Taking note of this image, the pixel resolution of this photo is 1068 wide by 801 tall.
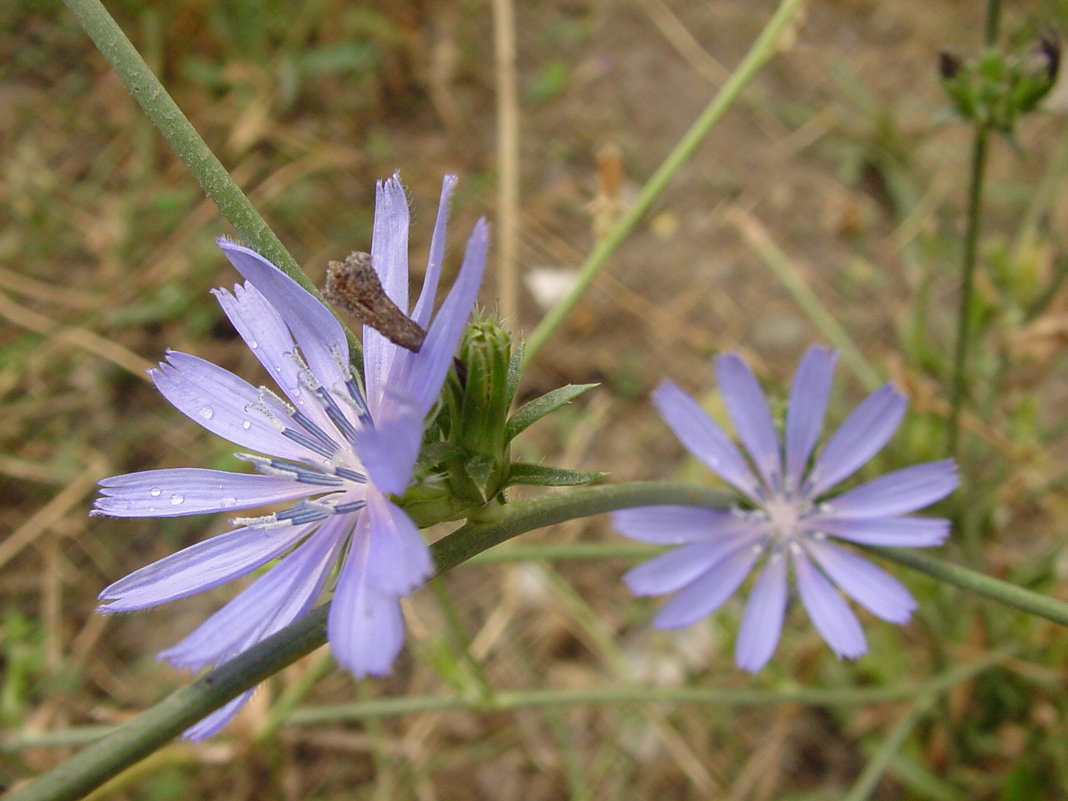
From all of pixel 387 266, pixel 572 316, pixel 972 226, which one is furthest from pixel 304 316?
pixel 572 316

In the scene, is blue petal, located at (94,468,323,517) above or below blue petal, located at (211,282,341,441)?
below

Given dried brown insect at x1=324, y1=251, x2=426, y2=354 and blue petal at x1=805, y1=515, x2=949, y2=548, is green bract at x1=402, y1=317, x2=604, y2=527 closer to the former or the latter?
dried brown insect at x1=324, y1=251, x2=426, y2=354

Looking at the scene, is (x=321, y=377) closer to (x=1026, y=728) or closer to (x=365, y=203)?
(x=1026, y=728)

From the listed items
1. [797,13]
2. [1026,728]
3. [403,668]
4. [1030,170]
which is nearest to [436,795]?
[403,668]

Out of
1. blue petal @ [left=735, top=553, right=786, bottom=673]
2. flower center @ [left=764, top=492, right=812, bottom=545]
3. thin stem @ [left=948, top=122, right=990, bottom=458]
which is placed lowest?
blue petal @ [left=735, top=553, right=786, bottom=673]

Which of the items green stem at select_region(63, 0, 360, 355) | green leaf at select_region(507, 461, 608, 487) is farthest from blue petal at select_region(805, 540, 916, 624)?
green stem at select_region(63, 0, 360, 355)
